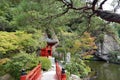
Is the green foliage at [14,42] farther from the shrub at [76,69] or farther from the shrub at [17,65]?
the shrub at [76,69]

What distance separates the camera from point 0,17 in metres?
16.2

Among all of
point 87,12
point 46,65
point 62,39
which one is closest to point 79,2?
point 87,12

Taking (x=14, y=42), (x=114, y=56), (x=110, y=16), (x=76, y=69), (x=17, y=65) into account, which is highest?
(x=110, y=16)

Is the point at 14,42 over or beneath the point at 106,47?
over

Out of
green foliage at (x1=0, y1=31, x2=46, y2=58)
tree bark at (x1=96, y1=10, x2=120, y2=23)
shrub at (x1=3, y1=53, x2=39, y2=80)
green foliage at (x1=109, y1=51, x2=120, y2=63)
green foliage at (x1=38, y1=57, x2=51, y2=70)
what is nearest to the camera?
tree bark at (x1=96, y1=10, x2=120, y2=23)

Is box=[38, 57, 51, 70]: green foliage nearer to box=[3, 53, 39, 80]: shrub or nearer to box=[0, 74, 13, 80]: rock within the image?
box=[3, 53, 39, 80]: shrub

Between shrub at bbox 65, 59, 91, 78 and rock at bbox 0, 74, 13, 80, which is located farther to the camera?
shrub at bbox 65, 59, 91, 78

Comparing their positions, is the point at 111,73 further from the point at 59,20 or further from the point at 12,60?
the point at 59,20

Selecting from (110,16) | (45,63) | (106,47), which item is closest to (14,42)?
(45,63)

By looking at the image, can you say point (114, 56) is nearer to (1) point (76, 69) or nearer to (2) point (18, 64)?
(1) point (76, 69)

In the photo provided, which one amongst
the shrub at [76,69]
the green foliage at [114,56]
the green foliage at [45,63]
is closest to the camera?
the green foliage at [45,63]

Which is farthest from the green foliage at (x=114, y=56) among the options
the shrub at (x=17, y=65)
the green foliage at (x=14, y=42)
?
the shrub at (x=17, y=65)

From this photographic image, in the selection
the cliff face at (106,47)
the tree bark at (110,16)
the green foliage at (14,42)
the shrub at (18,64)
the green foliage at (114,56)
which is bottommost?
the green foliage at (114,56)

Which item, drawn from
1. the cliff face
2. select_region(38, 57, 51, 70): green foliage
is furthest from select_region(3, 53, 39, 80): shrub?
the cliff face
